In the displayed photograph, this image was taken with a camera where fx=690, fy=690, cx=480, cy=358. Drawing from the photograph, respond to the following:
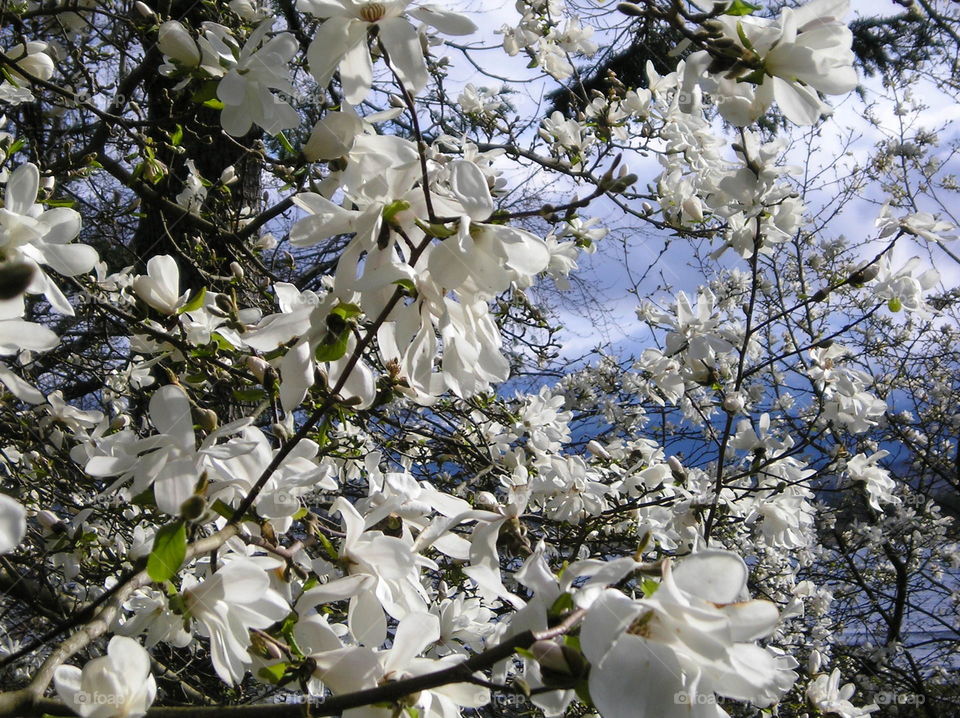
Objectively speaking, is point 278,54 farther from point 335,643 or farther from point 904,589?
point 904,589

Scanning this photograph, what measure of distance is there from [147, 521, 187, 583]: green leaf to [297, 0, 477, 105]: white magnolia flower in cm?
43

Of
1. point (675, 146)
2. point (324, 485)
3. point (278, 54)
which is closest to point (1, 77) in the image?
point (278, 54)

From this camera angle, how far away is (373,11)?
2.04ft

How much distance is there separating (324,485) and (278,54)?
1.69 ft

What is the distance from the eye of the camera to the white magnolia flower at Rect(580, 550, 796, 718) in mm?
453

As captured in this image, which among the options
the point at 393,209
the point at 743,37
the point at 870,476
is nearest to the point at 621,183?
the point at 743,37

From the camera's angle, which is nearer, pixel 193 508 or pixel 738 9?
pixel 193 508

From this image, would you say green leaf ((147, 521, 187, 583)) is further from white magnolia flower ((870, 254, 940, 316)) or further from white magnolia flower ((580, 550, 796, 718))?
white magnolia flower ((870, 254, 940, 316))

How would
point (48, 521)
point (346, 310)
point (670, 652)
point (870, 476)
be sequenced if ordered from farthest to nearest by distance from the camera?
point (870, 476) < point (48, 521) < point (346, 310) < point (670, 652)

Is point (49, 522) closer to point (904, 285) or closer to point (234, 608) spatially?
point (234, 608)

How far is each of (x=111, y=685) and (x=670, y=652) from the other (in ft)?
1.47

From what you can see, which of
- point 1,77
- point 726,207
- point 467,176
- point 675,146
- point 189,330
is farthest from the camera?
point 675,146

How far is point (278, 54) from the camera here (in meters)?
0.81

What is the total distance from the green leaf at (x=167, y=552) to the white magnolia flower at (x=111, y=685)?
62 mm
